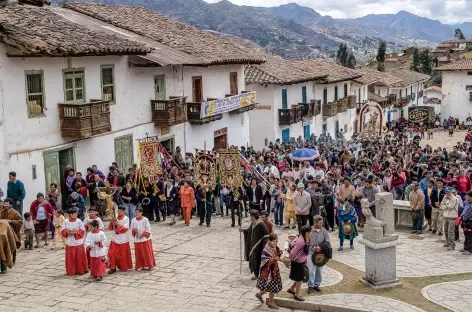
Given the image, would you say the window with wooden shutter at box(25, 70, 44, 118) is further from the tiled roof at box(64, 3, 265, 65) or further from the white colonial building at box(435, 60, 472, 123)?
the white colonial building at box(435, 60, 472, 123)

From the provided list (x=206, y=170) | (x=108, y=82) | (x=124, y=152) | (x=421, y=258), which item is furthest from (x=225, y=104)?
(x=421, y=258)

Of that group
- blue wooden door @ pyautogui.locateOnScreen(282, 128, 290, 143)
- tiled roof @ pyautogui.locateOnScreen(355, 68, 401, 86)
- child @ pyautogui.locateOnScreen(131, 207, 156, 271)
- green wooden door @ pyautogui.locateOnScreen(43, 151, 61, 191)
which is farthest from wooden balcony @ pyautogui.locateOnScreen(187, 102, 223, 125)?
tiled roof @ pyautogui.locateOnScreen(355, 68, 401, 86)

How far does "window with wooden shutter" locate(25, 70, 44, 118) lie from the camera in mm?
18473

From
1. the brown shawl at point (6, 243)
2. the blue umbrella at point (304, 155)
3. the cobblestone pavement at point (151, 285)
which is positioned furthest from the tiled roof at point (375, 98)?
the brown shawl at point (6, 243)

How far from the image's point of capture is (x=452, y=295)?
1203 cm

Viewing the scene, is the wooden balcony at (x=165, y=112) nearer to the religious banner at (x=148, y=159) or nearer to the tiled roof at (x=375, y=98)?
the religious banner at (x=148, y=159)

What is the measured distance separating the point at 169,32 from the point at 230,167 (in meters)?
14.7

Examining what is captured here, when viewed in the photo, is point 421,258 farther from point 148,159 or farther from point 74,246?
point 148,159

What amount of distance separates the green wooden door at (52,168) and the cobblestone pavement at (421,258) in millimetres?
8986

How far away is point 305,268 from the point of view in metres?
11.5

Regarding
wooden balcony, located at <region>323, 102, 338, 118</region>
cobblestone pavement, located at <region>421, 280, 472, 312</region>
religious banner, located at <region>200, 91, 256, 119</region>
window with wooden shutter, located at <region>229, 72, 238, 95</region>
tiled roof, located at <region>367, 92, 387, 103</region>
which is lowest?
cobblestone pavement, located at <region>421, 280, 472, 312</region>

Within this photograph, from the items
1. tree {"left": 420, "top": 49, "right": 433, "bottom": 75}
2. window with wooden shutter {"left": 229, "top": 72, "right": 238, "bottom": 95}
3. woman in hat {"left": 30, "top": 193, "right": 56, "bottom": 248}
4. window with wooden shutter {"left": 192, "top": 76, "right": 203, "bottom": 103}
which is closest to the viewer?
woman in hat {"left": 30, "top": 193, "right": 56, "bottom": 248}

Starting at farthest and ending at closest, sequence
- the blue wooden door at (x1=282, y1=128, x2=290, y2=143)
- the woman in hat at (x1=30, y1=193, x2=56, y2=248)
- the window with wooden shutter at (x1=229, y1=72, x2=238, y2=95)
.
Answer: the blue wooden door at (x1=282, y1=128, x2=290, y2=143) < the window with wooden shutter at (x1=229, y1=72, x2=238, y2=95) < the woman in hat at (x1=30, y1=193, x2=56, y2=248)

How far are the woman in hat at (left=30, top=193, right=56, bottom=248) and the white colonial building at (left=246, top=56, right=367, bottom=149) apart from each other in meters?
20.5
